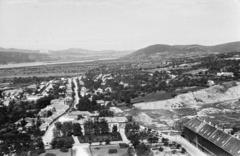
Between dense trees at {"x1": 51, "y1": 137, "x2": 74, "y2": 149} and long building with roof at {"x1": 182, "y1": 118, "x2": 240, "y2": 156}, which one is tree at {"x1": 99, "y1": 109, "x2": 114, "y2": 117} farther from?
long building with roof at {"x1": 182, "y1": 118, "x2": 240, "y2": 156}

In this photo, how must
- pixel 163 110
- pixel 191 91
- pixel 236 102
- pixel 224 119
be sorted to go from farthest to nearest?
pixel 191 91 < pixel 236 102 < pixel 163 110 < pixel 224 119

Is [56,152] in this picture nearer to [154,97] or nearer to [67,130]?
[67,130]

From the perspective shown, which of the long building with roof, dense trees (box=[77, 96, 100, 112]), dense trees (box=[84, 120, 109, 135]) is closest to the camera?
the long building with roof

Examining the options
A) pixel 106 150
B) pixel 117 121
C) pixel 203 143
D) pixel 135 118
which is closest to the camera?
pixel 203 143

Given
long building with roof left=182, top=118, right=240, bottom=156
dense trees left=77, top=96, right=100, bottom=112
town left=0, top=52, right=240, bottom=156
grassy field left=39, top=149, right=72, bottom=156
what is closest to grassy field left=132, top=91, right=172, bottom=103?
town left=0, top=52, right=240, bottom=156

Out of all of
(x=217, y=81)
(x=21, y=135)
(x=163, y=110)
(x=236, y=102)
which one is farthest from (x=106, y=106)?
(x=217, y=81)

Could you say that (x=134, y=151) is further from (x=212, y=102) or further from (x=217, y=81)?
(x=217, y=81)

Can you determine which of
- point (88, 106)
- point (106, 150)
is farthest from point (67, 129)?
point (88, 106)

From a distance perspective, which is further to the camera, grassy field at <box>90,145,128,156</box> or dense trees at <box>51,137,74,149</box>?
dense trees at <box>51,137,74,149</box>
